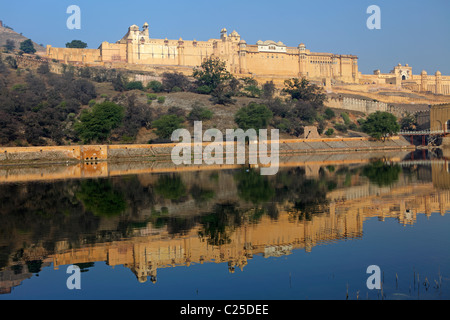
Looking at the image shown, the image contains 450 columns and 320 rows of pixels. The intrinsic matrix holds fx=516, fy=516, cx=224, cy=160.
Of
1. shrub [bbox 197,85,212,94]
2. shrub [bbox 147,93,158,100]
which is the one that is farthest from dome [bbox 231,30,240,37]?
shrub [bbox 147,93,158,100]

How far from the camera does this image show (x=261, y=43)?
244 ft

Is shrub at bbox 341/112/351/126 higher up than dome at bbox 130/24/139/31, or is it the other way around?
dome at bbox 130/24/139/31

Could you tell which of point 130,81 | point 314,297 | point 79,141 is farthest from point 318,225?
point 130,81

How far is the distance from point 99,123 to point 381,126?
76.5 ft

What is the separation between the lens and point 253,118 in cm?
4350

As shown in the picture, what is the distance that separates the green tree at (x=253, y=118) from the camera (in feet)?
142

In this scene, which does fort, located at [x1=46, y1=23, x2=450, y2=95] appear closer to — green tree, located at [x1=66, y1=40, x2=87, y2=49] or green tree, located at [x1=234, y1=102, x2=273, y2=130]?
green tree, located at [x1=66, y1=40, x2=87, y2=49]

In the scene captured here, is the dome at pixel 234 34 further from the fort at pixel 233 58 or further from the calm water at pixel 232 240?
the calm water at pixel 232 240

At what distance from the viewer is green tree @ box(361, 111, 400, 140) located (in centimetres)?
4388

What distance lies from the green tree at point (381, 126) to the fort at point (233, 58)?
24.5 m

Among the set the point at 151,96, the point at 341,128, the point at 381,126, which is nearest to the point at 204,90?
the point at 151,96

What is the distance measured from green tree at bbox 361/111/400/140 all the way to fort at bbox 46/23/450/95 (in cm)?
2452
